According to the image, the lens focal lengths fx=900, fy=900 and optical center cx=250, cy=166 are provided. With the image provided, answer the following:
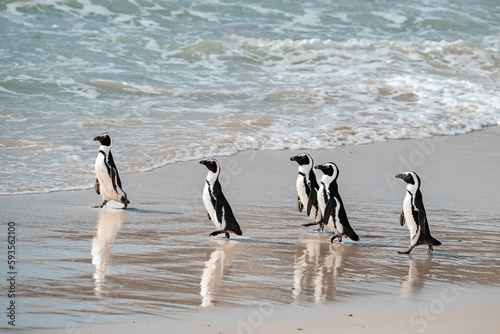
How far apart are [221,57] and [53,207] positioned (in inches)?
382

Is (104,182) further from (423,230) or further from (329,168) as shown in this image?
(423,230)

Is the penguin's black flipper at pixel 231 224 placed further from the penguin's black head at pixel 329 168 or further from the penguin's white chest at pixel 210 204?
the penguin's black head at pixel 329 168

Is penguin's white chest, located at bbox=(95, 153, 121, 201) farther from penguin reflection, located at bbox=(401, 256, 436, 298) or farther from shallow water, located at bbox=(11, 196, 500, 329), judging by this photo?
penguin reflection, located at bbox=(401, 256, 436, 298)

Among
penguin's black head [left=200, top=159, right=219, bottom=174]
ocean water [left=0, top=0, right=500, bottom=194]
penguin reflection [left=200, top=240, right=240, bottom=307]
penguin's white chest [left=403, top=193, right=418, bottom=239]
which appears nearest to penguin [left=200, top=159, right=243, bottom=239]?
penguin's black head [left=200, top=159, right=219, bottom=174]

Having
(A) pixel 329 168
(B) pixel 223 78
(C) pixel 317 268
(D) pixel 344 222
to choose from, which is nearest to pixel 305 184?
(A) pixel 329 168

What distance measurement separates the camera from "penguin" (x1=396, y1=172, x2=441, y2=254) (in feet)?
22.7

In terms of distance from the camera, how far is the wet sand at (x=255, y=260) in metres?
5.11

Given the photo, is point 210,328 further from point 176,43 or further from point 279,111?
point 176,43

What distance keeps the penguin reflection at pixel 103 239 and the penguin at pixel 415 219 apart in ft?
7.54

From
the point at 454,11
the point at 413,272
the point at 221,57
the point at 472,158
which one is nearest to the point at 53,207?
the point at 413,272

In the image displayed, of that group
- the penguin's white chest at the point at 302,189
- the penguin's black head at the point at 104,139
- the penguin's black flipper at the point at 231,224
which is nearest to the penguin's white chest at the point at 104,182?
the penguin's black head at the point at 104,139

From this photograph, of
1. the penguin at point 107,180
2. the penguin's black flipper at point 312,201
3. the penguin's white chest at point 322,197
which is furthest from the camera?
the penguin at point 107,180

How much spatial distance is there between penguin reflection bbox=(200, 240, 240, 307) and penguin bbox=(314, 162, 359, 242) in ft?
2.63

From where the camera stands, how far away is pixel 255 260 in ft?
21.5
